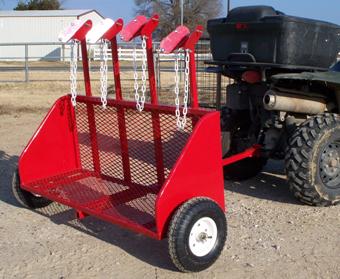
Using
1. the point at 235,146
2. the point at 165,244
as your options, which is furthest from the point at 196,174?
the point at 235,146

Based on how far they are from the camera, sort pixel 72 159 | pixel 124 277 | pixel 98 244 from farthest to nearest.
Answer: pixel 72 159 < pixel 98 244 < pixel 124 277

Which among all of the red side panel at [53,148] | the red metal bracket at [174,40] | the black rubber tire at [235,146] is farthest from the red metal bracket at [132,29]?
the black rubber tire at [235,146]

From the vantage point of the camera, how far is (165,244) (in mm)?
4547

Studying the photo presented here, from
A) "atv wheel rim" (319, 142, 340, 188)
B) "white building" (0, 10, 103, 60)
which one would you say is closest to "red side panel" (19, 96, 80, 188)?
"atv wheel rim" (319, 142, 340, 188)

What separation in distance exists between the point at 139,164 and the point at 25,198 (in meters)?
1.10

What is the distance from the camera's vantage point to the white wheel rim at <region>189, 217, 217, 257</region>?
398cm

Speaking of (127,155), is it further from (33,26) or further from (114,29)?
(33,26)

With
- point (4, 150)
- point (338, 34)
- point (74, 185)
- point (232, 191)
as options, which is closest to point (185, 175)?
point (74, 185)

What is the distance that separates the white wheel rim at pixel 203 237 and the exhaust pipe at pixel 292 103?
1601 mm

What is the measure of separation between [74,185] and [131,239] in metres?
0.92

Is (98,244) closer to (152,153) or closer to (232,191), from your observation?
(152,153)

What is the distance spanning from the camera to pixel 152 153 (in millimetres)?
5098

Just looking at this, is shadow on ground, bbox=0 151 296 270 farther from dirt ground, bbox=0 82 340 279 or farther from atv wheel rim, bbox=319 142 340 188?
atv wheel rim, bbox=319 142 340 188

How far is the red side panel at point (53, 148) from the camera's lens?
5.23m
